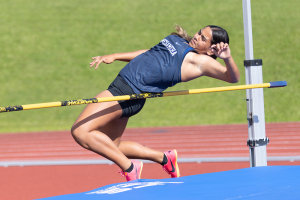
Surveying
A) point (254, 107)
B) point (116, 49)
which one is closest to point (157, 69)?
point (254, 107)

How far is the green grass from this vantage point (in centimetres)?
866

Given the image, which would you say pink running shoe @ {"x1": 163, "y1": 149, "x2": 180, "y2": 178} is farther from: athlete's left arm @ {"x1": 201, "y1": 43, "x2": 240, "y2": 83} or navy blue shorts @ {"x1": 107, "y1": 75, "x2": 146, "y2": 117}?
athlete's left arm @ {"x1": 201, "y1": 43, "x2": 240, "y2": 83}

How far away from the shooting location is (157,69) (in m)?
2.91

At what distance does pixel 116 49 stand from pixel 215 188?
29.0 ft

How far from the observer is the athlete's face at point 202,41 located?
9.82 feet

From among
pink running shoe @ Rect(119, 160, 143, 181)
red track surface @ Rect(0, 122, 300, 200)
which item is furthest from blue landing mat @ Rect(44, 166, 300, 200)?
red track surface @ Rect(0, 122, 300, 200)

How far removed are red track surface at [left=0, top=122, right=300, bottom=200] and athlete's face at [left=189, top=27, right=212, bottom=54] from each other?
1.85m

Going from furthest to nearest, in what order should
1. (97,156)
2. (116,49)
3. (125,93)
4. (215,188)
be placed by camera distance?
(116,49)
(97,156)
(125,93)
(215,188)

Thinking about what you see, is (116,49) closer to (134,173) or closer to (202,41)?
(202,41)

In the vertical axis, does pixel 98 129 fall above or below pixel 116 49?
above

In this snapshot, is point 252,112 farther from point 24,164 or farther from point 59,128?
point 59,128

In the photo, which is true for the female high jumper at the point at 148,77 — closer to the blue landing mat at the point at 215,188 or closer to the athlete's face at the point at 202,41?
the athlete's face at the point at 202,41

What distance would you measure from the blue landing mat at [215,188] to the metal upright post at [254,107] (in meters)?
0.48

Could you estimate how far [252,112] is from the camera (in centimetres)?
345
